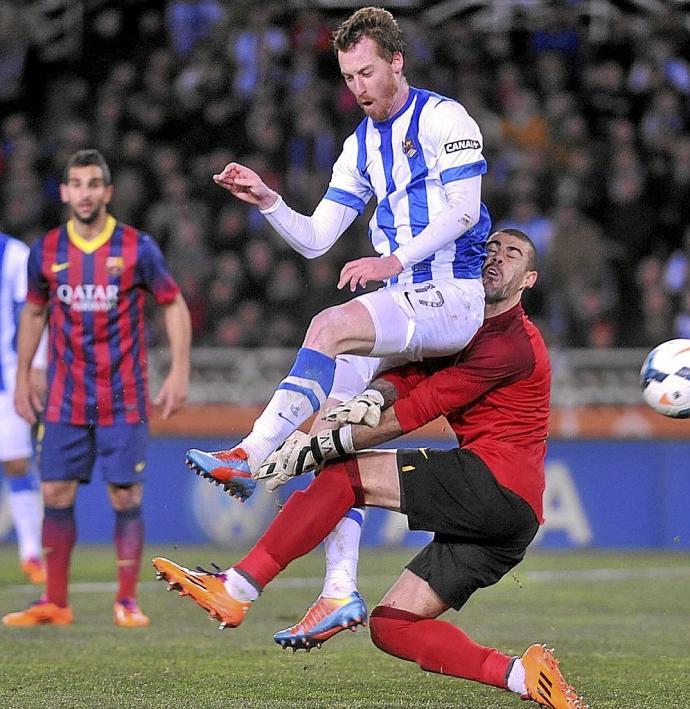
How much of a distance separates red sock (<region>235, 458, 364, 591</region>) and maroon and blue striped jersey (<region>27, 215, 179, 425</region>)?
3037 millimetres

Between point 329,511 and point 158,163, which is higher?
point 158,163

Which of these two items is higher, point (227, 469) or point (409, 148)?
point (409, 148)

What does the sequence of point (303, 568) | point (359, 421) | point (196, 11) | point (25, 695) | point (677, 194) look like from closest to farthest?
point (359, 421) < point (25, 695) < point (303, 568) < point (677, 194) < point (196, 11)

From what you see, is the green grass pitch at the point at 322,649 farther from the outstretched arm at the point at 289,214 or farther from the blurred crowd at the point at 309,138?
the blurred crowd at the point at 309,138

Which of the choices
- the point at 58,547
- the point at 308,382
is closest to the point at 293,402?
the point at 308,382

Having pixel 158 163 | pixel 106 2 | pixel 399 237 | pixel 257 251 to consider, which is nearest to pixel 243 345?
pixel 257 251

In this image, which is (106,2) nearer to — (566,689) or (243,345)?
(243,345)

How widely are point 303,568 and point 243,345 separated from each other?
3162 mm

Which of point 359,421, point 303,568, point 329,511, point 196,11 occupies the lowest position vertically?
point 303,568

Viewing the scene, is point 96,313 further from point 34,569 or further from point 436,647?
point 436,647

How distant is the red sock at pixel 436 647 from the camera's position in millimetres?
5699

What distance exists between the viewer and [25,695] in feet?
19.8

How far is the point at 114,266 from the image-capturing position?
843cm

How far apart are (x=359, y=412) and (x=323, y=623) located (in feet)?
2.57
